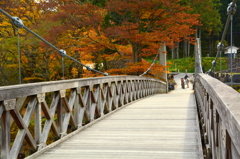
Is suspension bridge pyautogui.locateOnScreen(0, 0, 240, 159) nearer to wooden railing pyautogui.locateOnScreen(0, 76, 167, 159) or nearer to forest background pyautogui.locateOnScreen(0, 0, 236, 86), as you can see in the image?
wooden railing pyautogui.locateOnScreen(0, 76, 167, 159)

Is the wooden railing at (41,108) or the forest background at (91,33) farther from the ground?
the forest background at (91,33)

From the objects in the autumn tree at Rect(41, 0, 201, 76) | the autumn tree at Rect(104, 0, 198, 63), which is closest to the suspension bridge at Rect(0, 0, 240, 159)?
the autumn tree at Rect(104, 0, 198, 63)

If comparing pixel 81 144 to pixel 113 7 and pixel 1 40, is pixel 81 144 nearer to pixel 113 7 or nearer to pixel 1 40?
pixel 113 7

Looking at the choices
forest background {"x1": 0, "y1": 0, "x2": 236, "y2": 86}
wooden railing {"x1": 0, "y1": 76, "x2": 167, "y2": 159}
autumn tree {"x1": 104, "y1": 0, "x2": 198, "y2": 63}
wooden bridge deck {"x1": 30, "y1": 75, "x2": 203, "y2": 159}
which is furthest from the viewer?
forest background {"x1": 0, "y1": 0, "x2": 236, "y2": 86}

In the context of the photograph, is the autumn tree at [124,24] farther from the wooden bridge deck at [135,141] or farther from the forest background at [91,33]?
the wooden bridge deck at [135,141]

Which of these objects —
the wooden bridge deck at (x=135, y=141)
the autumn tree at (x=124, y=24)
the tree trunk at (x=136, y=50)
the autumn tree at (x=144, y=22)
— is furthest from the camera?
the tree trunk at (x=136, y=50)

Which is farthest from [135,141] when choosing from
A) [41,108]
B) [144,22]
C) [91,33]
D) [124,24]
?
[91,33]

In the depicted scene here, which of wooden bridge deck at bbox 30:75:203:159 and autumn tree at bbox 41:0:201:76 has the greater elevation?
autumn tree at bbox 41:0:201:76

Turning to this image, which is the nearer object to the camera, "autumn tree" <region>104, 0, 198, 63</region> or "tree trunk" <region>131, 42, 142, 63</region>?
"autumn tree" <region>104, 0, 198, 63</region>

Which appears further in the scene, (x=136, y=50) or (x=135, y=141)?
(x=136, y=50)

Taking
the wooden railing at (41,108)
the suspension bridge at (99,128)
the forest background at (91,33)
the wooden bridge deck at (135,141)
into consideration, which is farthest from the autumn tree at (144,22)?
the wooden bridge deck at (135,141)

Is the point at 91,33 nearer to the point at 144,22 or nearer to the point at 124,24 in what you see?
the point at 124,24

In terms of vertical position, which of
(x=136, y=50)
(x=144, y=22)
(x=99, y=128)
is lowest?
(x=99, y=128)

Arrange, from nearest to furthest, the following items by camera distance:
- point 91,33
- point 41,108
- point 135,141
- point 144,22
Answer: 1. point 41,108
2. point 135,141
3. point 144,22
4. point 91,33
